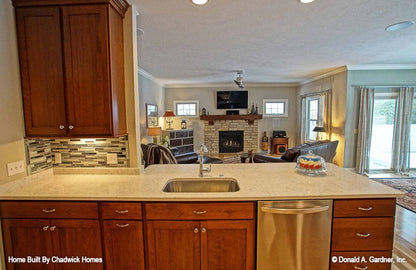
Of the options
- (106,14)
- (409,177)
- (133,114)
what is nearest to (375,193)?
(133,114)

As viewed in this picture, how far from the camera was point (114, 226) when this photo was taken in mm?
1479

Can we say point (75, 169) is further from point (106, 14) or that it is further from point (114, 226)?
point (106, 14)

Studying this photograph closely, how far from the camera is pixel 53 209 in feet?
4.85

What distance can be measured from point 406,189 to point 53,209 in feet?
18.0

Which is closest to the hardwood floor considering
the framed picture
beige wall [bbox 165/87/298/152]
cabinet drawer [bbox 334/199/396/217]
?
cabinet drawer [bbox 334/199/396/217]

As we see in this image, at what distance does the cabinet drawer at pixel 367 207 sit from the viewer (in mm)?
1444

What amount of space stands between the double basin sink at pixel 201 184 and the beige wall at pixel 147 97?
11.7 feet

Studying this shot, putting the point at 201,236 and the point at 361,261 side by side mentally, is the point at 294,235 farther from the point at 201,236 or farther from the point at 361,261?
the point at 201,236

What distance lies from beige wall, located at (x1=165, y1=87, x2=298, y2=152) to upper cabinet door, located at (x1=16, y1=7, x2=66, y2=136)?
560 centimetres

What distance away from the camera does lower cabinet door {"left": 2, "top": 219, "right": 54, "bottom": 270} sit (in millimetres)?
1499

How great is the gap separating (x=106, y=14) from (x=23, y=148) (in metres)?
1.36

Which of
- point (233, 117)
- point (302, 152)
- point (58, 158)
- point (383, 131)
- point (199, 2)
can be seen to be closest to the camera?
point (199, 2)

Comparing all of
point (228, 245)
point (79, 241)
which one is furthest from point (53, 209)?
point (228, 245)

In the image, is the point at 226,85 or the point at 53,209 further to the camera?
the point at 226,85
